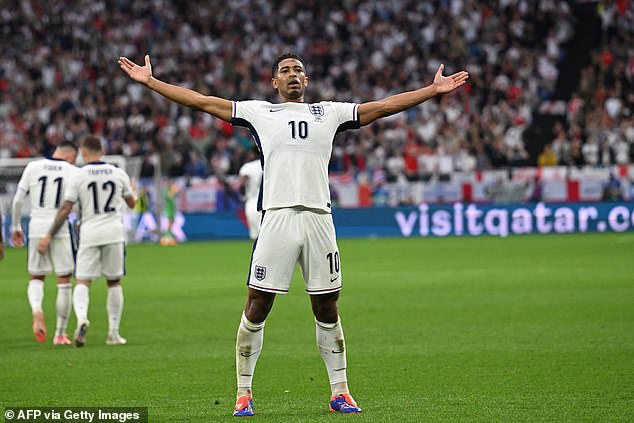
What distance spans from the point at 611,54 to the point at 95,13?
17784mm

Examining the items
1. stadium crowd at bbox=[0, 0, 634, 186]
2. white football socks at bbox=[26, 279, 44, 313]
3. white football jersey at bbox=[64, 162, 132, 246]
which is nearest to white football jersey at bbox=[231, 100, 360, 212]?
white football jersey at bbox=[64, 162, 132, 246]

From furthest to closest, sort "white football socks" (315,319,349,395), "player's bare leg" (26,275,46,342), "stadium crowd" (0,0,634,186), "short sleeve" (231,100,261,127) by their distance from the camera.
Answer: "stadium crowd" (0,0,634,186) → "player's bare leg" (26,275,46,342) → "white football socks" (315,319,349,395) → "short sleeve" (231,100,261,127)

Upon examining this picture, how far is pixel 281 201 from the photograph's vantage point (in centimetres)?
793

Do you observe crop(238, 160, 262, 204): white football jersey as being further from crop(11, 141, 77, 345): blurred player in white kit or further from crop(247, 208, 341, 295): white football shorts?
crop(247, 208, 341, 295): white football shorts

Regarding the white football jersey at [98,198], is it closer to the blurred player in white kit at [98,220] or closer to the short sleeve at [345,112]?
the blurred player in white kit at [98,220]

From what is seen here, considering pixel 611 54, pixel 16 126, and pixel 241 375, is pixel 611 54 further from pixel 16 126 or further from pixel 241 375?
pixel 241 375

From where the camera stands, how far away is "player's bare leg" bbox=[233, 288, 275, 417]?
7988 mm

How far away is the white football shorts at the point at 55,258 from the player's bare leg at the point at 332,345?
5.74 m

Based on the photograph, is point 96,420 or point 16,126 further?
point 16,126

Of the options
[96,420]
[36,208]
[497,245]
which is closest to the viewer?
[96,420]

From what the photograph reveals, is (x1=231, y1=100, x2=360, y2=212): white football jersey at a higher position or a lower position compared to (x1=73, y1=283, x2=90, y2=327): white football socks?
higher

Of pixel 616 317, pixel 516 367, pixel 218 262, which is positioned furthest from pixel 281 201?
pixel 218 262

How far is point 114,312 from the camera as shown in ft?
42.0

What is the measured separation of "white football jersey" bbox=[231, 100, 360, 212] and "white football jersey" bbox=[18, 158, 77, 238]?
568 centimetres
